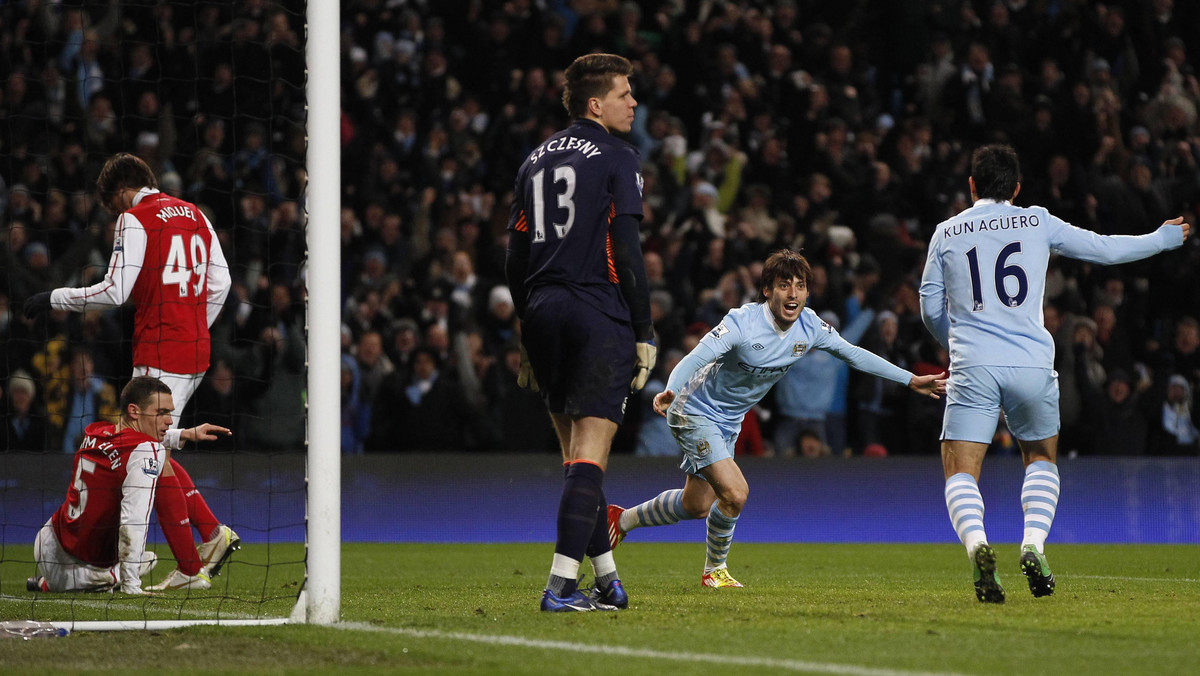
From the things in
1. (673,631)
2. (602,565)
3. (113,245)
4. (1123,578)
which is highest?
(113,245)

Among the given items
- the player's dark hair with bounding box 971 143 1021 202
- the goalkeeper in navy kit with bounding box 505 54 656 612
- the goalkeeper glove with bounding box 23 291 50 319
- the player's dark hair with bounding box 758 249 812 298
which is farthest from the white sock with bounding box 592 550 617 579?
the goalkeeper glove with bounding box 23 291 50 319

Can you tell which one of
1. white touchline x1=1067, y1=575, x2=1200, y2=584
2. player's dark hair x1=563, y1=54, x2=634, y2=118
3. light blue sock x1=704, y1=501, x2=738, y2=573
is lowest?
white touchline x1=1067, y1=575, x2=1200, y2=584

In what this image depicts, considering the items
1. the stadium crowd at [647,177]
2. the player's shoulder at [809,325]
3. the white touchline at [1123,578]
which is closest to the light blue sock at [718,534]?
the player's shoulder at [809,325]

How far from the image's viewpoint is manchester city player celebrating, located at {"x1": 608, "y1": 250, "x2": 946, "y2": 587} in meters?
7.55

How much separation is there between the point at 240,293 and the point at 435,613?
857cm

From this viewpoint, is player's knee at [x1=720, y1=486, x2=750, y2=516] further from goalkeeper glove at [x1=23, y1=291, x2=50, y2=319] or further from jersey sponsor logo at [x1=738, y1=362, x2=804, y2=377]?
goalkeeper glove at [x1=23, y1=291, x2=50, y2=319]

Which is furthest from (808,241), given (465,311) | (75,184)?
(75,184)

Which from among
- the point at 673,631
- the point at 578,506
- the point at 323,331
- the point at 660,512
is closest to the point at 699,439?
the point at 660,512

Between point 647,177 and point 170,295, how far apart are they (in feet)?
27.2

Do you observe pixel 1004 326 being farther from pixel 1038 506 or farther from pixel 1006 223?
pixel 1038 506

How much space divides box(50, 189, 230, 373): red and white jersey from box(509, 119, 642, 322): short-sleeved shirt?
9.61 feet

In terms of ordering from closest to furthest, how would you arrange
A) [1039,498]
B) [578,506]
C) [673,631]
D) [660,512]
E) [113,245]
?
[673,631]
[578,506]
[1039,498]
[660,512]
[113,245]

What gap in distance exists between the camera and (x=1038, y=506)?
6723 millimetres

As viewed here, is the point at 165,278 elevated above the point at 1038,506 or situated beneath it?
elevated above
